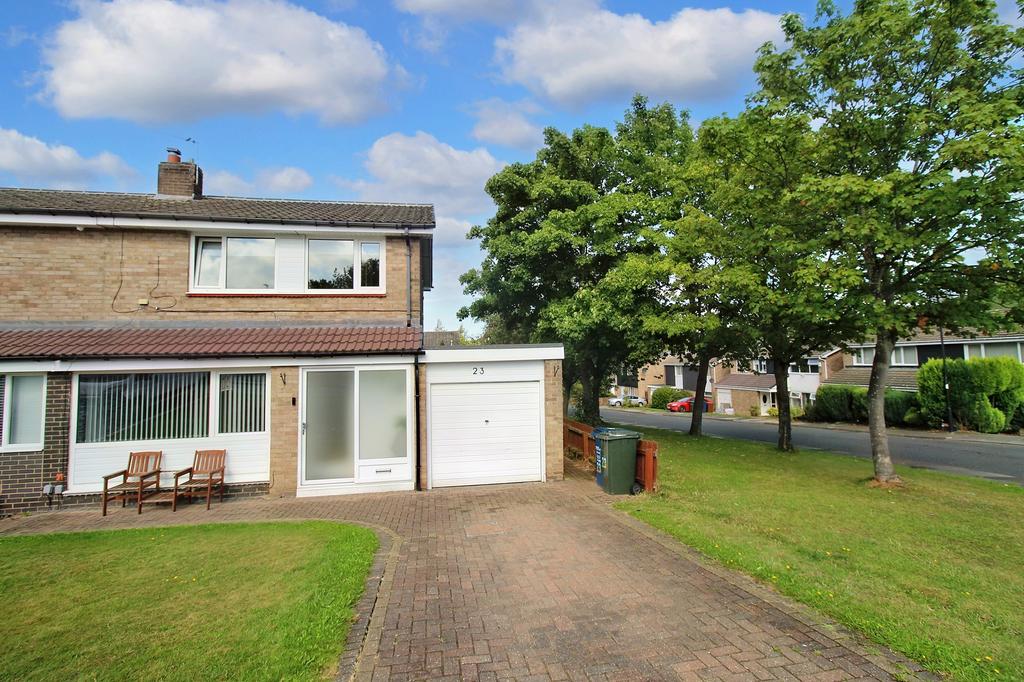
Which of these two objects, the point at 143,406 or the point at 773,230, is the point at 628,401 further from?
the point at 143,406

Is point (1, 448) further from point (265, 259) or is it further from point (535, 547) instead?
point (535, 547)

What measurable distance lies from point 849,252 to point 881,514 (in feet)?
18.6

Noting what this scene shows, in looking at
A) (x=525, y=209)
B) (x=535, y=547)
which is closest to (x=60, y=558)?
(x=535, y=547)

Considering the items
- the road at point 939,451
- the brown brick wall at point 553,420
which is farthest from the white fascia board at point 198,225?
the road at point 939,451

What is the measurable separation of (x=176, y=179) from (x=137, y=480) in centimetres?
876

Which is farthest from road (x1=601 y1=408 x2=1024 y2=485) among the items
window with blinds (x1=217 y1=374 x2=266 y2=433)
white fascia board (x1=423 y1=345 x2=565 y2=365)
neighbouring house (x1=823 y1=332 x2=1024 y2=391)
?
window with blinds (x1=217 y1=374 x2=266 y2=433)

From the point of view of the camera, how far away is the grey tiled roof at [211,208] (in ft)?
38.3

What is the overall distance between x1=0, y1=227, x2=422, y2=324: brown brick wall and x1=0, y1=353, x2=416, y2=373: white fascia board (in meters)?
1.90

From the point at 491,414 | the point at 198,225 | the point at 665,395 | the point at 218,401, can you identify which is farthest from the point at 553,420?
the point at 665,395

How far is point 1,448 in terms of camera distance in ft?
31.9

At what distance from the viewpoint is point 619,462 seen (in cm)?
1062

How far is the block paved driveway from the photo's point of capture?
4109mm

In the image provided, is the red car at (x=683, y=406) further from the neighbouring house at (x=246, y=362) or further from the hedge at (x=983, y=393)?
the neighbouring house at (x=246, y=362)

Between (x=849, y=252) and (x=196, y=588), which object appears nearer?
(x=196, y=588)
